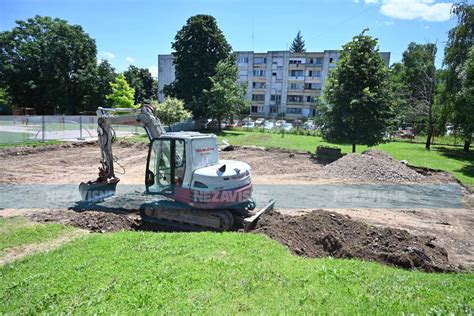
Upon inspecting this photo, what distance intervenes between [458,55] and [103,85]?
44.4 metres

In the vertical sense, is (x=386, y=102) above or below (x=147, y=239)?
above

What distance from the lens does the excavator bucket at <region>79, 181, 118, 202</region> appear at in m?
10.6

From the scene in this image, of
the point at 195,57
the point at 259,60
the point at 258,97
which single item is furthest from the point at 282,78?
the point at 195,57

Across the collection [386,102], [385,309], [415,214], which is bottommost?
[415,214]

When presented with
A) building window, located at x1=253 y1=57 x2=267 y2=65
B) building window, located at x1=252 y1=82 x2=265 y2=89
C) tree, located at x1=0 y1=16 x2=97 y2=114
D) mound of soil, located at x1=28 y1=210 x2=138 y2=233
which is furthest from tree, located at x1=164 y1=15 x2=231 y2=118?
mound of soil, located at x1=28 y1=210 x2=138 y2=233

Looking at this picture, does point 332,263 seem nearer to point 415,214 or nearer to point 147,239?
point 147,239

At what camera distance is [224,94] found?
3753 cm

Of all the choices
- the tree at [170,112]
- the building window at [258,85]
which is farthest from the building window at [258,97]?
the tree at [170,112]

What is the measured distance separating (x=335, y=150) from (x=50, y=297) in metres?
20.5

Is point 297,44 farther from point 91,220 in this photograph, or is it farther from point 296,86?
point 91,220

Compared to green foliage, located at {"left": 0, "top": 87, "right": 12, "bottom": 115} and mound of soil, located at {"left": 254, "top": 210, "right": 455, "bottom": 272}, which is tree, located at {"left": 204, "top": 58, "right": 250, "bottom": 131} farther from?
green foliage, located at {"left": 0, "top": 87, "right": 12, "bottom": 115}

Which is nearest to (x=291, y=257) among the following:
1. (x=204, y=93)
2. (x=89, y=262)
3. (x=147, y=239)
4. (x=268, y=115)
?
(x=147, y=239)

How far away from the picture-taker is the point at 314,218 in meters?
8.53

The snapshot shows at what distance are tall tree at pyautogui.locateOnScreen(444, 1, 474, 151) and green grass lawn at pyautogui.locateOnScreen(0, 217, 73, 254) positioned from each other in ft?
88.2
